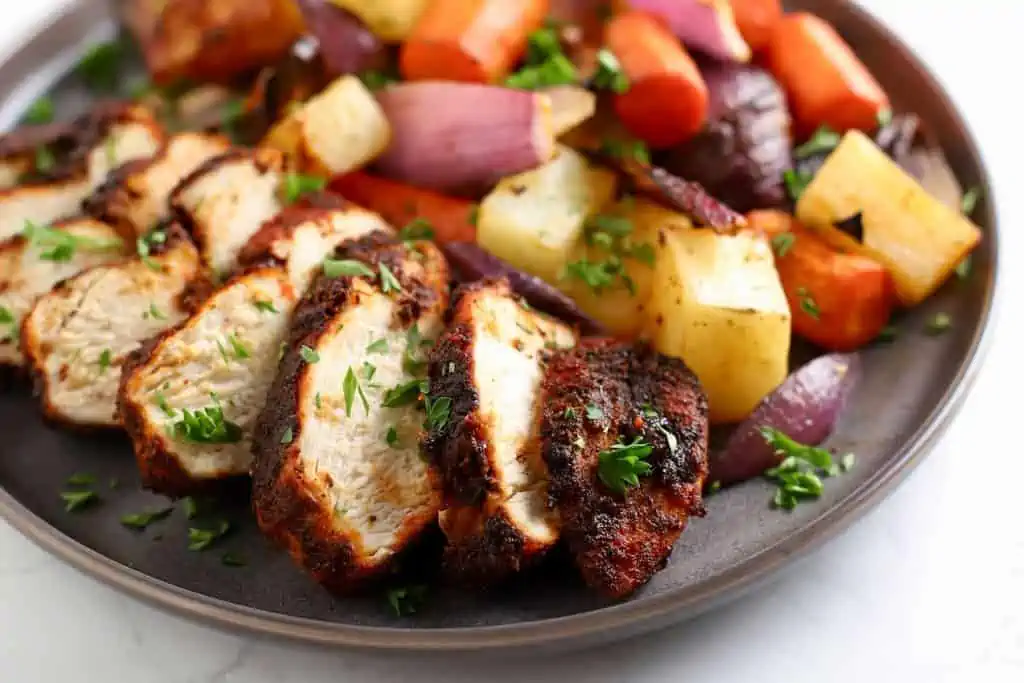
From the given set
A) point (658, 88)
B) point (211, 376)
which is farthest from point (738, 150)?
point (211, 376)

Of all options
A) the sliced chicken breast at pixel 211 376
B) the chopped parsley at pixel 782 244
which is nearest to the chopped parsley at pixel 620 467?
the sliced chicken breast at pixel 211 376

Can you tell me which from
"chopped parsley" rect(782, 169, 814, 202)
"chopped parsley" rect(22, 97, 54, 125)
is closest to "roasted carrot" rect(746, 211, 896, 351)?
"chopped parsley" rect(782, 169, 814, 202)

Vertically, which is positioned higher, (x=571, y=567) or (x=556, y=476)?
(x=556, y=476)

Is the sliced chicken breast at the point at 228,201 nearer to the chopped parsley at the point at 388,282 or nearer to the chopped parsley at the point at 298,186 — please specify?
the chopped parsley at the point at 298,186

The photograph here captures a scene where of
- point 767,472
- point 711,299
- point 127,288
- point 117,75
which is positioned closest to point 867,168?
point 711,299

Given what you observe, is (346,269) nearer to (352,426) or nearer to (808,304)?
(352,426)

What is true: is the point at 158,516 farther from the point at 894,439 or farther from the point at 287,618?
the point at 894,439

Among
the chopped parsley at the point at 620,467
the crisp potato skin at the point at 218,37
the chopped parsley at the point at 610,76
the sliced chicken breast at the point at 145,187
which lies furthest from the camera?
the crisp potato skin at the point at 218,37
